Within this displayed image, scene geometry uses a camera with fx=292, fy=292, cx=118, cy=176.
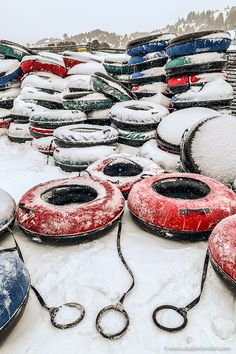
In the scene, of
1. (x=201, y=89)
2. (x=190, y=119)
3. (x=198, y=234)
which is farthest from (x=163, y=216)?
(x=201, y=89)

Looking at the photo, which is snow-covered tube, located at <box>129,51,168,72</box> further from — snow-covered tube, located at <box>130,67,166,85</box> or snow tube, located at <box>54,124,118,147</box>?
snow tube, located at <box>54,124,118,147</box>

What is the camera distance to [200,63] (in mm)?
4875

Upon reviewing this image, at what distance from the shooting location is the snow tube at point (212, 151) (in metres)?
3.38

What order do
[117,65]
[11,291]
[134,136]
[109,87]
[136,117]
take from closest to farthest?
1. [11,291]
2. [136,117]
3. [134,136]
4. [109,87]
5. [117,65]

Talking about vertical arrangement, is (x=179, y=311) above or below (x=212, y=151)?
below

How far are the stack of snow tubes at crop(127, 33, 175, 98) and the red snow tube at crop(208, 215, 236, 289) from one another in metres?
4.66

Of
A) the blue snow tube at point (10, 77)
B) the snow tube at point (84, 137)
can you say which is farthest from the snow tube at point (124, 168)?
the blue snow tube at point (10, 77)

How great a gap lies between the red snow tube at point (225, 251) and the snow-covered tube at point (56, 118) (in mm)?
3974

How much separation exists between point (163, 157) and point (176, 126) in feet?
1.59

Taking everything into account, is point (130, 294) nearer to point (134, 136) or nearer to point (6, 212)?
point (6, 212)

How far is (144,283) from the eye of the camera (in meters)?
2.17

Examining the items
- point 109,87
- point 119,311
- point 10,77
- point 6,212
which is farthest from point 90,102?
point 119,311

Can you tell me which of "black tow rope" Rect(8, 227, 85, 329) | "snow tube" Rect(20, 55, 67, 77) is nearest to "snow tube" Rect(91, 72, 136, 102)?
"snow tube" Rect(20, 55, 67, 77)

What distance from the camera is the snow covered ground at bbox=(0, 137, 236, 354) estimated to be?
1707mm
